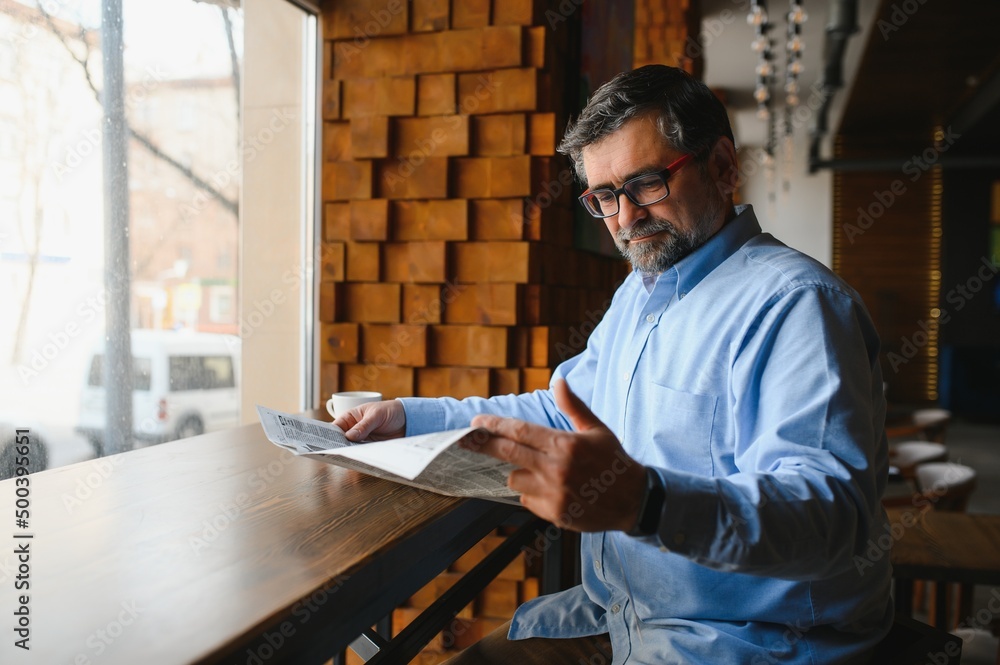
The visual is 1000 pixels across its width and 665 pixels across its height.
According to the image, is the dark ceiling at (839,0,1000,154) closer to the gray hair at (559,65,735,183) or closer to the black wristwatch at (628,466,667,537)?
the gray hair at (559,65,735,183)

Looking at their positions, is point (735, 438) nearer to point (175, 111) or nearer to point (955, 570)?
point (955, 570)

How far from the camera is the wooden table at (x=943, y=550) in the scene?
6.25 feet

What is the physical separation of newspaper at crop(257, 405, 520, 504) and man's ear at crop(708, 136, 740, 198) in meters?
0.67

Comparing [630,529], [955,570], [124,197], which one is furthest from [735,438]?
[124,197]

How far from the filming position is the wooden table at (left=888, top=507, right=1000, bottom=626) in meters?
1.90

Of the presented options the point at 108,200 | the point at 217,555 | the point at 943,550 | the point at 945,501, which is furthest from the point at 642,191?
the point at 945,501

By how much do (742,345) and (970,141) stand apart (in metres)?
10.9

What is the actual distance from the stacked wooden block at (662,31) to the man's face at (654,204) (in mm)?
3145

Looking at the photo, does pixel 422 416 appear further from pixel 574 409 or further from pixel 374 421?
pixel 574 409

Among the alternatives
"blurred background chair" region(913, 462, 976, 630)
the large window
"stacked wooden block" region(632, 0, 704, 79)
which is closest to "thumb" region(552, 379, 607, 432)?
the large window

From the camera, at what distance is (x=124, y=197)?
1.76m

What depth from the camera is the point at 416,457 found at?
879 millimetres

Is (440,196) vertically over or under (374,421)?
over

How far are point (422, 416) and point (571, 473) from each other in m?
0.77
